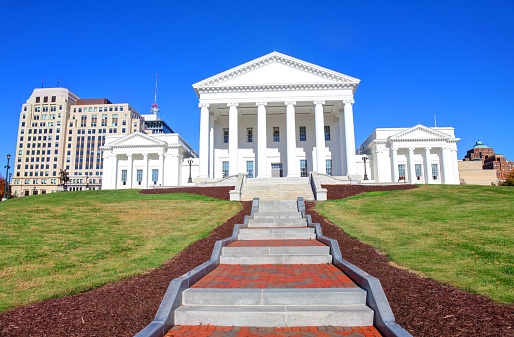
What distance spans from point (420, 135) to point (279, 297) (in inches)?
2006

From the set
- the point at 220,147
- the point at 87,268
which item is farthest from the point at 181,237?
the point at 220,147

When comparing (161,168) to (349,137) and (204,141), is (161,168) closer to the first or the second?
(204,141)

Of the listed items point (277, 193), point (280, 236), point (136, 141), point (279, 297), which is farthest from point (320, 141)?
point (279, 297)

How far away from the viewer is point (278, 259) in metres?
9.12

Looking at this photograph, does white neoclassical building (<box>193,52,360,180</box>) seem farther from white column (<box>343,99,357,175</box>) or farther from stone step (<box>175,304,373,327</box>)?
stone step (<box>175,304,373,327</box>)

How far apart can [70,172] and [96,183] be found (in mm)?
16780

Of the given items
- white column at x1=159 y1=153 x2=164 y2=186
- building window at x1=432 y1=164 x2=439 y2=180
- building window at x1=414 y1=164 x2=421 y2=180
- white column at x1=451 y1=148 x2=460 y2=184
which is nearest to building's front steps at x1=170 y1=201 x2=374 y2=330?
white column at x1=159 y1=153 x2=164 y2=186

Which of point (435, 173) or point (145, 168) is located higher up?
point (145, 168)

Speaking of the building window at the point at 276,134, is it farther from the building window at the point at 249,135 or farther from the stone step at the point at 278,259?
the stone step at the point at 278,259

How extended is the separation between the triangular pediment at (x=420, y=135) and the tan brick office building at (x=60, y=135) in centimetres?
10806

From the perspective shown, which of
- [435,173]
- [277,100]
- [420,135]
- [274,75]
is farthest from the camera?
[435,173]

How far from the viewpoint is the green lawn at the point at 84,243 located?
7672 mm

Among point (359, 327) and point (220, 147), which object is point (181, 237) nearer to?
point (359, 327)

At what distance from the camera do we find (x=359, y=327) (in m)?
5.53
